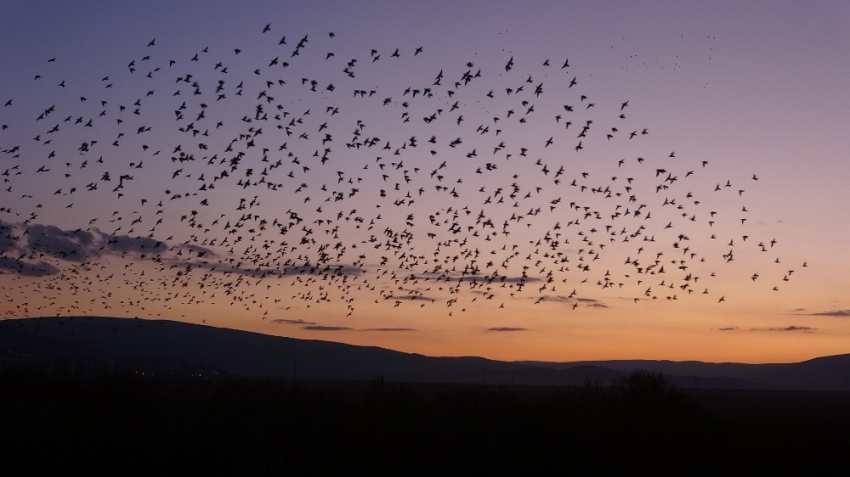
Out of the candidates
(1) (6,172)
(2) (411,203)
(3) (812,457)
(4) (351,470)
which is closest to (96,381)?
(1) (6,172)

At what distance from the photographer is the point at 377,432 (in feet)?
103

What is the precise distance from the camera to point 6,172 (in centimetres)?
3130

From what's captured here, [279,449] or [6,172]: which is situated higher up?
[6,172]

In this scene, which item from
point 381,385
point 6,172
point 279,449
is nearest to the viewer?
point 279,449

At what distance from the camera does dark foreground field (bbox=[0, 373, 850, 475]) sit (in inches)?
1017

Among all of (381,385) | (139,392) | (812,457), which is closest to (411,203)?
(381,385)

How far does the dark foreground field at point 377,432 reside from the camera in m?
25.8

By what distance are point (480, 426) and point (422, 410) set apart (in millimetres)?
3212

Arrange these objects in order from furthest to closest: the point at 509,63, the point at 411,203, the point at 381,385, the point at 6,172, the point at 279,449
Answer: the point at 381,385 → the point at 411,203 → the point at 6,172 → the point at 279,449 → the point at 509,63

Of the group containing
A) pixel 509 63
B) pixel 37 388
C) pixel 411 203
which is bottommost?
pixel 37 388

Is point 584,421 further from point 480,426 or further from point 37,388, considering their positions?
point 37,388

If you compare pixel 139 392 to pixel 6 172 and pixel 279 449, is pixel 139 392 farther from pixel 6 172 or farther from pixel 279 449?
pixel 6 172

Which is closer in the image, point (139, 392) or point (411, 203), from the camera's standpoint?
point (139, 392)

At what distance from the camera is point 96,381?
3294 cm
